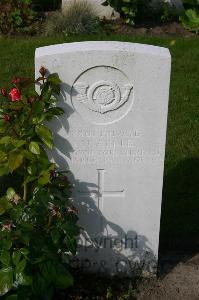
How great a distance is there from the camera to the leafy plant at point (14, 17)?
8.88 m

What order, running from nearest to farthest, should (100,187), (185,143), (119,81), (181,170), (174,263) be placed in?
(119,81) < (100,187) < (174,263) < (181,170) < (185,143)

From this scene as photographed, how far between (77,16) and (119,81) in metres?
5.19

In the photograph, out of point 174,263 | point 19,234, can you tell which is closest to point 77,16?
point 174,263

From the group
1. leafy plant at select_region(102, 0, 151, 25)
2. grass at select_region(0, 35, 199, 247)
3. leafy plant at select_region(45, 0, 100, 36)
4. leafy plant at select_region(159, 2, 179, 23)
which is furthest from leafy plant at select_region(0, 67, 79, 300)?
leafy plant at select_region(159, 2, 179, 23)

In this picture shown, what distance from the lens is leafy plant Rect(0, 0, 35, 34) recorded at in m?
8.88

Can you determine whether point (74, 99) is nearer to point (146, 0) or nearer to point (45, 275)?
point (45, 275)

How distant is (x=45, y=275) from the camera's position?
148 inches

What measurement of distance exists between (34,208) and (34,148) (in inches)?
13.4

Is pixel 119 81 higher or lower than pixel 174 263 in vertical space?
higher

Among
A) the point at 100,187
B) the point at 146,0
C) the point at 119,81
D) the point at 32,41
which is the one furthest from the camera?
the point at 146,0

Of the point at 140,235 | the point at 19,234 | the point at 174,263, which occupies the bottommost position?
the point at 174,263

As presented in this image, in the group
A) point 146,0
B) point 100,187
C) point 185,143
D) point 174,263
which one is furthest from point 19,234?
point 146,0

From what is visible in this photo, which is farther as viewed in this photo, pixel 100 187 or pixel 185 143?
pixel 185 143

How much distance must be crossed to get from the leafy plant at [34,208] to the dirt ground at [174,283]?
0.68 metres
